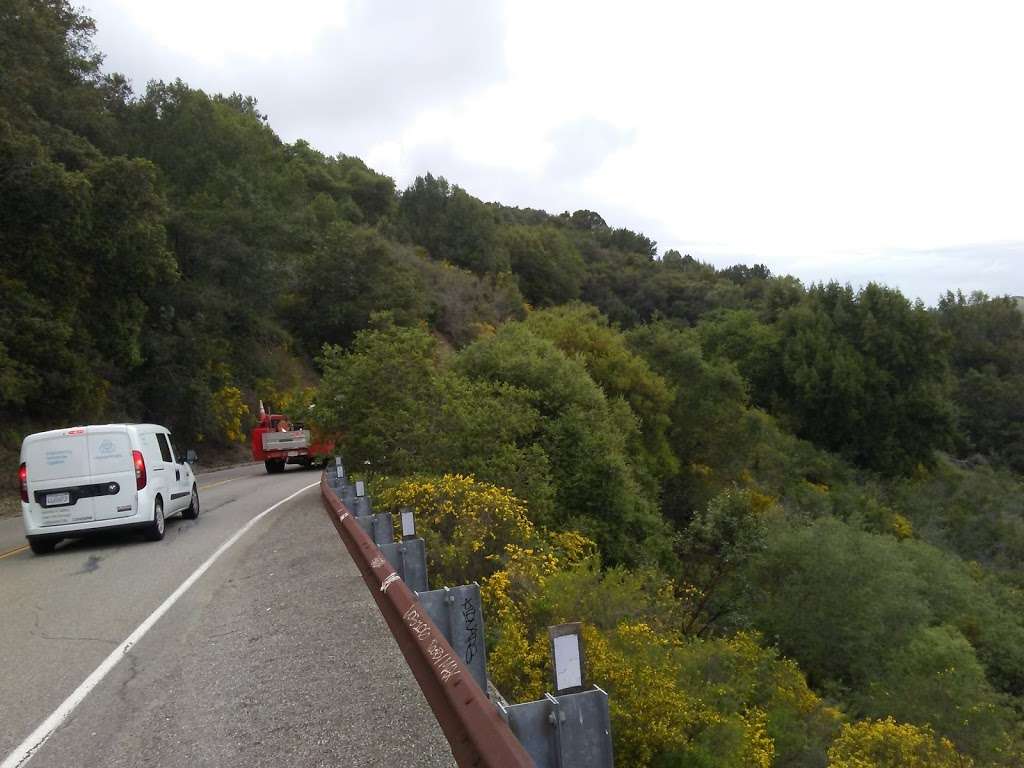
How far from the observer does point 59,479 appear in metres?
13.5

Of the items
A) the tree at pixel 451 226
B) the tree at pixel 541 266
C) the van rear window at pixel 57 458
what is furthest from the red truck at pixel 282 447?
the tree at pixel 541 266

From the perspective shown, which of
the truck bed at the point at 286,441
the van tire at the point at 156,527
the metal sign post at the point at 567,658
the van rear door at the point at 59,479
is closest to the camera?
the metal sign post at the point at 567,658

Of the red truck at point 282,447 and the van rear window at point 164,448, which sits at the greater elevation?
the van rear window at point 164,448

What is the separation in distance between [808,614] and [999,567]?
25.4m

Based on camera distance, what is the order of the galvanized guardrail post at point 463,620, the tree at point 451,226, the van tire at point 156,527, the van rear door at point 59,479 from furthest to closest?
the tree at point 451,226 → the van tire at point 156,527 → the van rear door at point 59,479 → the galvanized guardrail post at point 463,620

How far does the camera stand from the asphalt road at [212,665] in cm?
552

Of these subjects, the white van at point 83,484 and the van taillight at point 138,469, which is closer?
the white van at point 83,484

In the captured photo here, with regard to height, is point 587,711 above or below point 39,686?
above

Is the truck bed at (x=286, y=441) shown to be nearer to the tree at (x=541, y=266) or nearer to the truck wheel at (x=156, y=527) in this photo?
the truck wheel at (x=156, y=527)

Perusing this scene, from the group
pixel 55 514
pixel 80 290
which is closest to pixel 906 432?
pixel 80 290

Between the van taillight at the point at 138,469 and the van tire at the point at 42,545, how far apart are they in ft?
4.54

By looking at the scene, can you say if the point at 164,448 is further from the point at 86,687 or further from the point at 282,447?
the point at 282,447

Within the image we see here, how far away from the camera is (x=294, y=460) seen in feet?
108

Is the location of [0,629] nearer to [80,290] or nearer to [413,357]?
[413,357]
